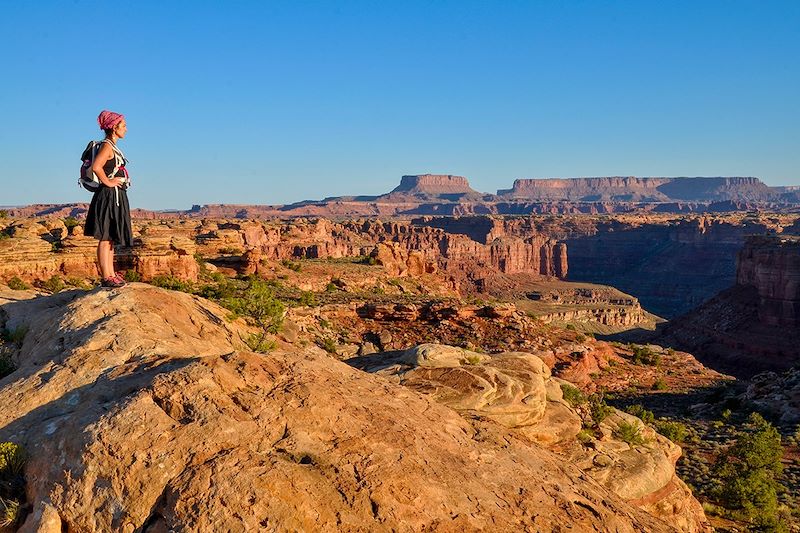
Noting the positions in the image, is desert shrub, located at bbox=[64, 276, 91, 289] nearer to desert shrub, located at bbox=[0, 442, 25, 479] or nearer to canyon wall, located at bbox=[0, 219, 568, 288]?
canyon wall, located at bbox=[0, 219, 568, 288]

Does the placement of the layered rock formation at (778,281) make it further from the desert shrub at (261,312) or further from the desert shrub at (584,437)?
the desert shrub at (261,312)

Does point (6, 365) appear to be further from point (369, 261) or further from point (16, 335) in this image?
point (369, 261)

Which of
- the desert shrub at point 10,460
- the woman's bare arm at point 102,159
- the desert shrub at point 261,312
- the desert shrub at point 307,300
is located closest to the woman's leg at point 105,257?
the woman's bare arm at point 102,159

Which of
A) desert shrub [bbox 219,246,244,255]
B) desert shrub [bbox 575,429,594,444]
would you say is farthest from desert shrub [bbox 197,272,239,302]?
desert shrub [bbox 575,429,594,444]

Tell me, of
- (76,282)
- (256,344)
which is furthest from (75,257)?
(256,344)

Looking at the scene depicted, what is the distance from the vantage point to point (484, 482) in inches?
221

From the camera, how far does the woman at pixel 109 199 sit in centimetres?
805

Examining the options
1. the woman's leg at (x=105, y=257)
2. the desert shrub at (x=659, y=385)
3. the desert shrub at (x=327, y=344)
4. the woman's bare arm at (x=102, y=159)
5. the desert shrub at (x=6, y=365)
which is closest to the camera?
the desert shrub at (x=6, y=365)

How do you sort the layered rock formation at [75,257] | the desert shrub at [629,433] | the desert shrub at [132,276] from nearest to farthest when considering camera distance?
the desert shrub at [629,433] < the layered rock formation at [75,257] < the desert shrub at [132,276]

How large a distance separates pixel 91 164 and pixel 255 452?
5081mm

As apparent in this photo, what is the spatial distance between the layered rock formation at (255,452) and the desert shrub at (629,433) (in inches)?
266

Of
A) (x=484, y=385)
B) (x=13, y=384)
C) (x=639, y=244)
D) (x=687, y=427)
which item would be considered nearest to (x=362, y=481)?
(x=13, y=384)

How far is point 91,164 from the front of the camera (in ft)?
26.7

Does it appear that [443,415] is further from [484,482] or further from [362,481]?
[362,481]
